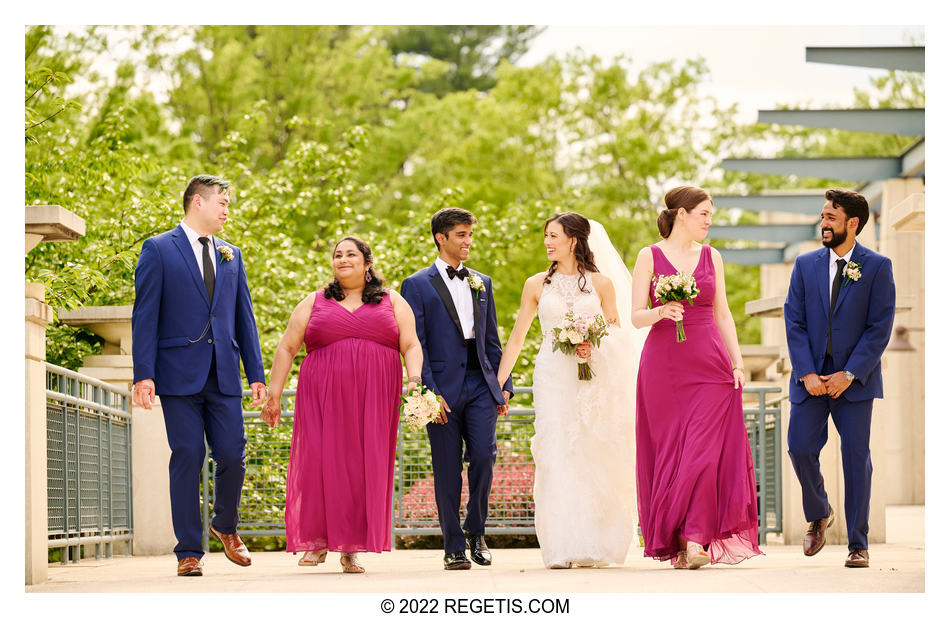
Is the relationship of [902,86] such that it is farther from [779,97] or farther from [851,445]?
[851,445]

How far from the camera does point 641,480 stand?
26.9ft

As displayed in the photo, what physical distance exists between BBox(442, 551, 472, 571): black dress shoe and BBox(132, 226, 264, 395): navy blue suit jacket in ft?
5.51

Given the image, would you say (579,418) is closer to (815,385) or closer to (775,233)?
(815,385)

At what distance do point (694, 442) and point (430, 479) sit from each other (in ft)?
15.9

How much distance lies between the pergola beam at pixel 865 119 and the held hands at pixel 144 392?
11.2 metres

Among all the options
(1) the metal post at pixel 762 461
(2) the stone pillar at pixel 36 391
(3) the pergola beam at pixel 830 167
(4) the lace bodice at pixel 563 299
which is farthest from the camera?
(3) the pergola beam at pixel 830 167

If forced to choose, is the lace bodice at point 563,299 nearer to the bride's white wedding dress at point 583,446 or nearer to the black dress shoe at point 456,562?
the bride's white wedding dress at point 583,446

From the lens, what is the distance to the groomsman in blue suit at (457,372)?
8273mm

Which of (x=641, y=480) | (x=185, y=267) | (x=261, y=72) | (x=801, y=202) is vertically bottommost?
(x=641, y=480)

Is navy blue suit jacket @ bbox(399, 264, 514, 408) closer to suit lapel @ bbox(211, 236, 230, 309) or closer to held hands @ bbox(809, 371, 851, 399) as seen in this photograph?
suit lapel @ bbox(211, 236, 230, 309)

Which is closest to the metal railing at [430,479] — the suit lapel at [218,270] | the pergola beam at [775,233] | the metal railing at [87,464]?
the metal railing at [87,464]

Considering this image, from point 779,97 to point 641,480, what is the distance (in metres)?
32.7

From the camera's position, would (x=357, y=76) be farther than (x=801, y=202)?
Yes

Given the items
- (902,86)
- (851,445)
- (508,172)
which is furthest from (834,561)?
(902,86)
